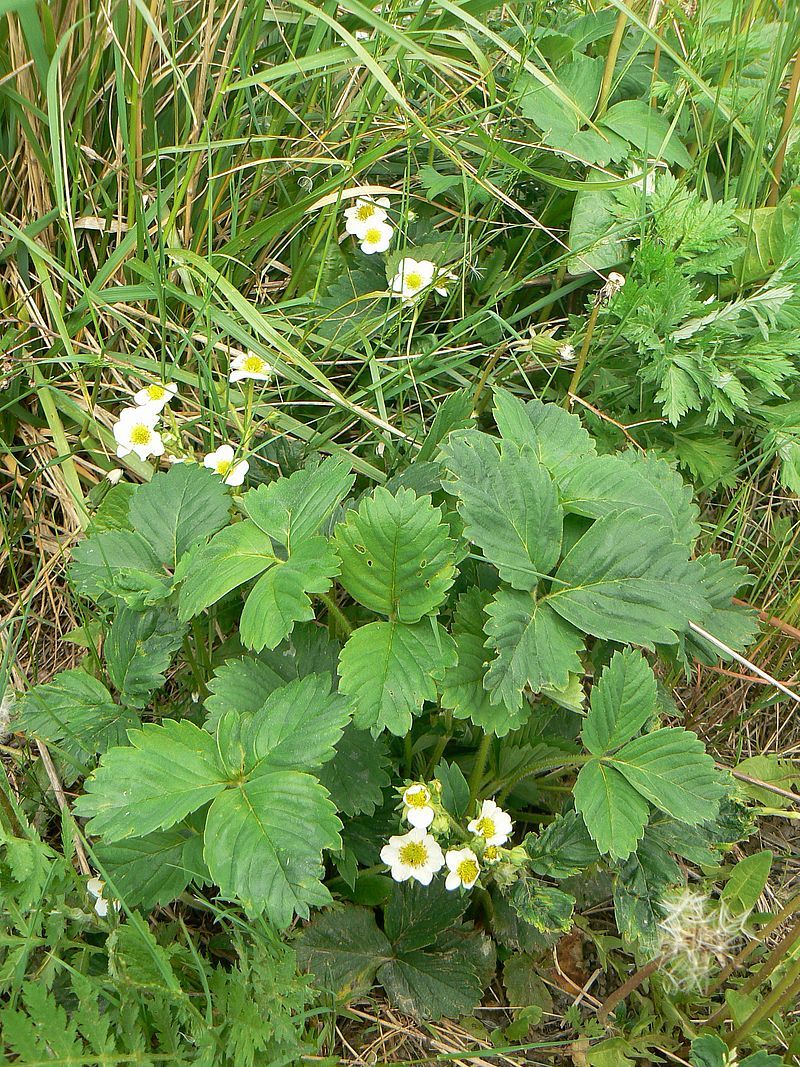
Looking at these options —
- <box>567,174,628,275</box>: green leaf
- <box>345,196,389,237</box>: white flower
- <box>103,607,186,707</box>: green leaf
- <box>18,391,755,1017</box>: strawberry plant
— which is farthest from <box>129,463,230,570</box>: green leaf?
<box>567,174,628,275</box>: green leaf

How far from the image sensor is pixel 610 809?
4.20 ft

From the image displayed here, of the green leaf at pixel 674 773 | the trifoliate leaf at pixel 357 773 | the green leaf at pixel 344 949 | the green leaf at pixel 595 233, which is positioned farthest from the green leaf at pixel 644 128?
the green leaf at pixel 344 949

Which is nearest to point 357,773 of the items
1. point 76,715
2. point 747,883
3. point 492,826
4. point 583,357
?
point 492,826

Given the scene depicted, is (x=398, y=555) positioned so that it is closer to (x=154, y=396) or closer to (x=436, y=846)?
(x=436, y=846)

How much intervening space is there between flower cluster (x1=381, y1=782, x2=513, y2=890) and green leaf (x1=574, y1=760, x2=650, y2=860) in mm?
134

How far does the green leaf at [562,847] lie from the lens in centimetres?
135

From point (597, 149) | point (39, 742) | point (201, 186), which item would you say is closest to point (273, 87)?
point (201, 186)

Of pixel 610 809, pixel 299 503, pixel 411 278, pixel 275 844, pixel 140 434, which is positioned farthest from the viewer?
pixel 411 278

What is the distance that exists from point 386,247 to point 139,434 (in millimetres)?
697

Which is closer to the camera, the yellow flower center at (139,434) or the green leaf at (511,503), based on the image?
the green leaf at (511,503)

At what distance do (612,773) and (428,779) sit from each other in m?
0.35

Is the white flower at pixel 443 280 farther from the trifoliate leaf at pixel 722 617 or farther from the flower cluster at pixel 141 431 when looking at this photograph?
the trifoliate leaf at pixel 722 617

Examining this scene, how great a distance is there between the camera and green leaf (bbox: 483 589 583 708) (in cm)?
127

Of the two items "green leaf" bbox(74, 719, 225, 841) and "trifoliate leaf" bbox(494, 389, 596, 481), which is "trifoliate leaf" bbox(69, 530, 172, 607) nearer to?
"green leaf" bbox(74, 719, 225, 841)
